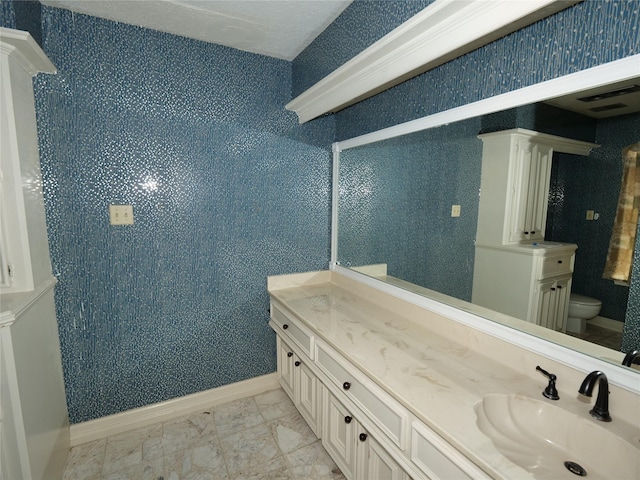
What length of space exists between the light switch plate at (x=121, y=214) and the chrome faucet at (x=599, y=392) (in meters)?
2.17

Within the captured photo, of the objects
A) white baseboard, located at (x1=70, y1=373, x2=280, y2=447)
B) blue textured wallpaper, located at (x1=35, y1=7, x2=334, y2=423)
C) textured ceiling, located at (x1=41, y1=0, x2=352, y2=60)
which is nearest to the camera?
textured ceiling, located at (x1=41, y1=0, x2=352, y2=60)

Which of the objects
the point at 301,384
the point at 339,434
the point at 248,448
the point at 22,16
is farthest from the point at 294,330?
the point at 22,16

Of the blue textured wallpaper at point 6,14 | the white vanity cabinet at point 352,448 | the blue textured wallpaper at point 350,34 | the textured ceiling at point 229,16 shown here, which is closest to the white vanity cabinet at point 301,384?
the white vanity cabinet at point 352,448

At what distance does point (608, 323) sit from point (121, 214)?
2.30 metres

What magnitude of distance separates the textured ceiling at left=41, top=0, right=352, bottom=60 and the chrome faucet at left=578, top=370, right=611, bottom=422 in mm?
1825

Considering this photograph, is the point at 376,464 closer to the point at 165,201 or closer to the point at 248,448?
the point at 248,448

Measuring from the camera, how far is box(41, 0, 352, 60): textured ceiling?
1576 millimetres

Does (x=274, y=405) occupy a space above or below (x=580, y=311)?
below

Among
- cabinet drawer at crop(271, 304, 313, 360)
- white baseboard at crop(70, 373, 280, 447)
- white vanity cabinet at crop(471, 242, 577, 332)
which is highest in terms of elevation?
white vanity cabinet at crop(471, 242, 577, 332)

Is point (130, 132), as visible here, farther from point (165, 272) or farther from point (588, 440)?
point (588, 440)

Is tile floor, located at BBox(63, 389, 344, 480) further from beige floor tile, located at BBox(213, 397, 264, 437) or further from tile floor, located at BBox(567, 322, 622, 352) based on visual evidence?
tile floor, located at BBox(567, 322, 622, 352)

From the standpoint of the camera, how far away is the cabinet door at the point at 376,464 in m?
1.16

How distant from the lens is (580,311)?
1107 millimetres

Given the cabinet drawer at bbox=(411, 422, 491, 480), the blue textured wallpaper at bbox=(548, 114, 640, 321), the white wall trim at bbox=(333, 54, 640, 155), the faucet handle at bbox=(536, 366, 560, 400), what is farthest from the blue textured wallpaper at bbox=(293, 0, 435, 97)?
Result: the cabinet drawer at bbox=(411, 422, 491, 480)
